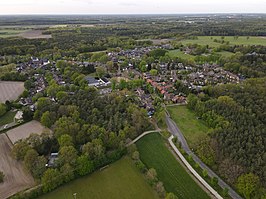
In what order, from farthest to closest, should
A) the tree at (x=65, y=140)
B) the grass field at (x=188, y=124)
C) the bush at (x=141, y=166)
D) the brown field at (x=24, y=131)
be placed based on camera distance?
the grass field at (x=188, y=124), the brown field at (x=24, y=131), the tree at (x=65, y=140), the bush at (x=141, y=166)

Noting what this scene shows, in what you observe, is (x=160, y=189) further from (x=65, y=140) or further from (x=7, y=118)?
(x=7, y=118)

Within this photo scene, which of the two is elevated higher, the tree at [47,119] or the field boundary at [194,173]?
the tree at [47,119]

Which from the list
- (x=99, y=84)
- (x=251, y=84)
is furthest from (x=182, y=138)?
(x=99, y=84)

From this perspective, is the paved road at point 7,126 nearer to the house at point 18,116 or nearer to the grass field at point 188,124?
the house at point 18,116

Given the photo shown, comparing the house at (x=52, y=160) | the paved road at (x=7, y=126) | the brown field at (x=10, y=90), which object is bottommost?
the brown field at (x=10, y=90)

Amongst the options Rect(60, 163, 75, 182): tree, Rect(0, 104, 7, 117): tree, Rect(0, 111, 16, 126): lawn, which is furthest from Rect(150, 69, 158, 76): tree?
Rect(60, 163, 75, 182): tree

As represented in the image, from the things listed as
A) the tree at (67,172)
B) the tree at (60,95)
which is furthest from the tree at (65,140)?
the tree at (60,95)

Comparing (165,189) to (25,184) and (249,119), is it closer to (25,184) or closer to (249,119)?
(25,184)
